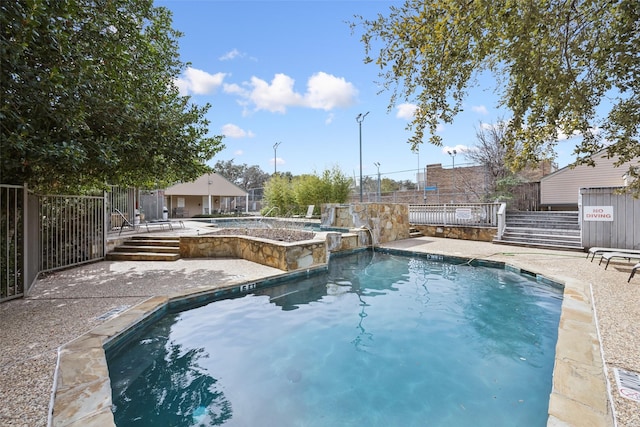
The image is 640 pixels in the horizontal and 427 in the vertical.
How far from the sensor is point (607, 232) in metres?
8.57

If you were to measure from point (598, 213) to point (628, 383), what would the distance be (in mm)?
8219

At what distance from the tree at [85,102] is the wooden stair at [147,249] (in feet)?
7.10

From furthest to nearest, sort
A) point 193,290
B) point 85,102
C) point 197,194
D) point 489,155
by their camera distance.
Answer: point 197,194, point 489,155, point 193,290, point 85,102

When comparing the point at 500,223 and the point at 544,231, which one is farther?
the point at 500,223

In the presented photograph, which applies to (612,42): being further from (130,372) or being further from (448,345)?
(130,372)

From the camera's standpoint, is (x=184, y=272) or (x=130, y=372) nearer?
(x=130, y=372)

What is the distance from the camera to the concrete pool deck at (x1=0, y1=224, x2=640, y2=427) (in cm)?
226

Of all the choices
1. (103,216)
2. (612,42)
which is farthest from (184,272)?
(612,42)

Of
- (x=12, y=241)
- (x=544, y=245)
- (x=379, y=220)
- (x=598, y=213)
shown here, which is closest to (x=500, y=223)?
(x=544, y=245)

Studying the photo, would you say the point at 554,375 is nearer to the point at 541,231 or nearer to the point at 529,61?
the point at 529,61

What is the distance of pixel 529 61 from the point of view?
269cm

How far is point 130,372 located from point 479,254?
339 inches

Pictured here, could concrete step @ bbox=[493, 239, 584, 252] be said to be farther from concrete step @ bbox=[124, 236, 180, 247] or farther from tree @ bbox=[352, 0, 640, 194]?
concrete step @ bbox=[124, 236, 180, 247]

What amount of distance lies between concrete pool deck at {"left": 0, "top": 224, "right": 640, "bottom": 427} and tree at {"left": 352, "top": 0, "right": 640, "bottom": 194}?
5.80 feet
